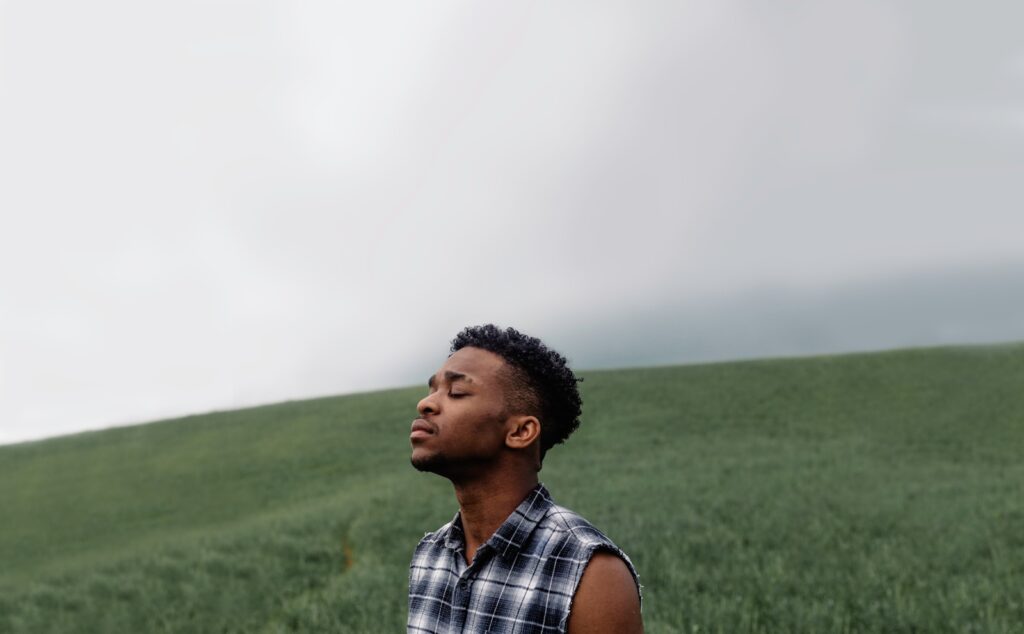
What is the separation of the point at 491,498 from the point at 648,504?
14844mm

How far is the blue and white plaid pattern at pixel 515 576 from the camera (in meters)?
2.10

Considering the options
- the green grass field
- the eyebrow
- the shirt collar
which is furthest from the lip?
the green grass field

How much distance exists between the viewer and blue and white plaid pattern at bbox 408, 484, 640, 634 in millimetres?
2098

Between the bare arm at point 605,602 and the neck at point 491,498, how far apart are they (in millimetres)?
327

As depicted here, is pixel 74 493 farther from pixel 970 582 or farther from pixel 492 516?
pixel 492 516

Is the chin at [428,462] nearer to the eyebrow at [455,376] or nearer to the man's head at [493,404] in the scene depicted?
the man's head at [493,404]

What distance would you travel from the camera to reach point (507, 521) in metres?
2.25

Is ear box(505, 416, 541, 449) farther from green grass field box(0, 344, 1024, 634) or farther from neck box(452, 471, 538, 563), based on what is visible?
green grass field box(0, 344, 1024, 634)

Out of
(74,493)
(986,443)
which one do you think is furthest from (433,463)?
(74,493)

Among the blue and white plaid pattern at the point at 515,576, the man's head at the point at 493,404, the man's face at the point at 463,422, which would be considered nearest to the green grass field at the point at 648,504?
the blue and white plaid pattern at the point at 515,576

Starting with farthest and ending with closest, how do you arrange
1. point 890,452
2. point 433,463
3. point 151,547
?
point 890,452 → point 151,547 → point 433,463

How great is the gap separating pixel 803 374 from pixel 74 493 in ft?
103

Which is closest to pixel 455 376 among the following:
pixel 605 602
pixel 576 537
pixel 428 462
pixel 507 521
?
pixel 428 462

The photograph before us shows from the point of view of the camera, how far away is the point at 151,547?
1886cm
